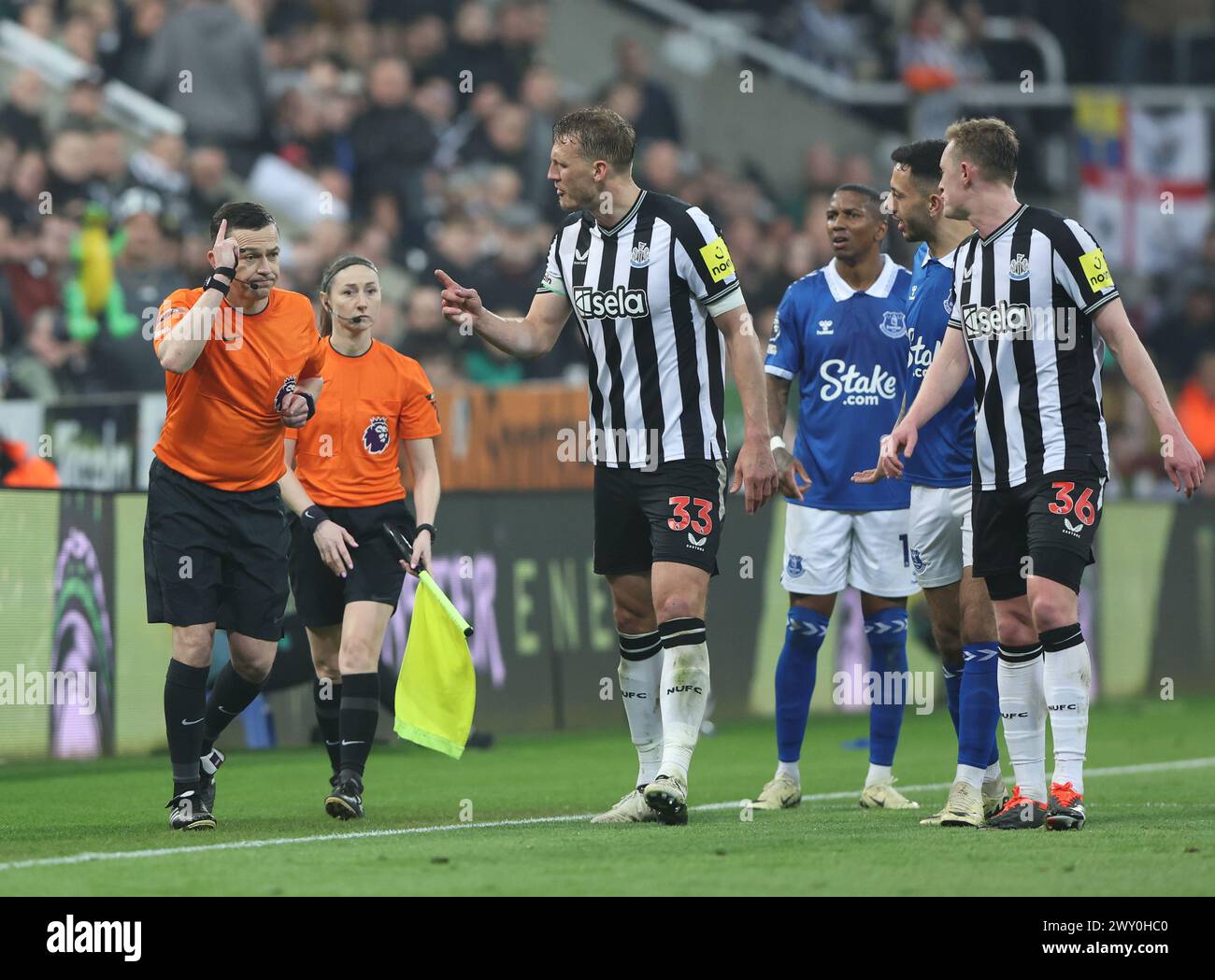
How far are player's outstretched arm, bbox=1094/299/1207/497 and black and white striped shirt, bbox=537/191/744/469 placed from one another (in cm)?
134

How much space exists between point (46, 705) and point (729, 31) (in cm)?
1327

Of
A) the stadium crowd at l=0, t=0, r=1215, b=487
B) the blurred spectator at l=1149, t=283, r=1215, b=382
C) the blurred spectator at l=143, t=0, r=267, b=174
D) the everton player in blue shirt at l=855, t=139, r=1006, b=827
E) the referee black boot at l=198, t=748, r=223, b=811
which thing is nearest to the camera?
the referee black boot at l=198, t=748, r=223, b=811

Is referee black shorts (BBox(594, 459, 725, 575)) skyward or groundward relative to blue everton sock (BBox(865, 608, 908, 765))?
skyward

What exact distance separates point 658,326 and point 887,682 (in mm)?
2016

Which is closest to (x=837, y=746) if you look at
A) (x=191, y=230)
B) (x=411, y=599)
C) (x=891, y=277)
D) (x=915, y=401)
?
(x=411, y=599)

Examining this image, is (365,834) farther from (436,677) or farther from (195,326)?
(195,326)

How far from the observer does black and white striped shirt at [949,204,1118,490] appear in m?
7.23

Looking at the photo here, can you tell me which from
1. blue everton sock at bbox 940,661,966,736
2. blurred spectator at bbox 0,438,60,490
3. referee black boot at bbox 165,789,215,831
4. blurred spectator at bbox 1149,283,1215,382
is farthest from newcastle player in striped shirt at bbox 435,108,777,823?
blurred spectator at bbox 1149,283,1215,382

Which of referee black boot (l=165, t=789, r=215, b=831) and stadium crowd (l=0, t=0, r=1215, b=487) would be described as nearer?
referee black boot (l=165, t=789, r=215, b=831)

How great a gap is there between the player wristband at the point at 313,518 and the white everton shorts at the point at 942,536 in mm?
2375

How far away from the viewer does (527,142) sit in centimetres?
1795

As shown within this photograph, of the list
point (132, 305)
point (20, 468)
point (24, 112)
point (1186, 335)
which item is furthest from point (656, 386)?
point (1186, 335)

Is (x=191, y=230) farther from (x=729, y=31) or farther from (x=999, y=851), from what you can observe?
(x=999, y=851)

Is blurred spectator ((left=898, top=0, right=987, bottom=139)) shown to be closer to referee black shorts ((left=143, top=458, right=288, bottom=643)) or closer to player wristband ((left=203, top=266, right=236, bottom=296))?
referee black shorts ((left=143, top=458, right=288, bottom=643))
